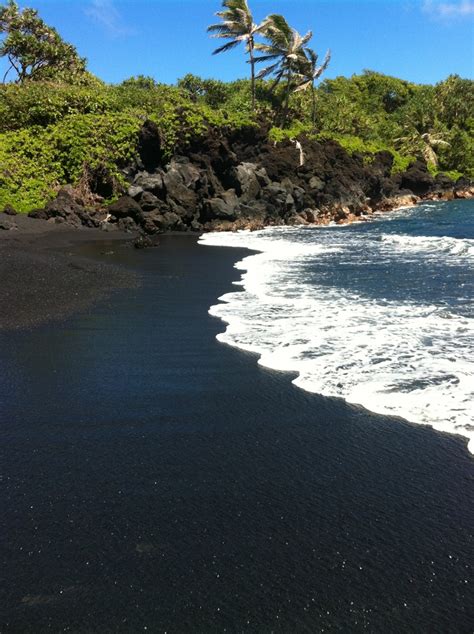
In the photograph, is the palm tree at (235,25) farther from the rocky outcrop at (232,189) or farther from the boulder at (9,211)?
the boulder at (9,211)

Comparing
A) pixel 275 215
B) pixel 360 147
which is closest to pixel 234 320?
pixel 275 215

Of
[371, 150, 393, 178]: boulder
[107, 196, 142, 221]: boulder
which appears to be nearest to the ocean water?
[107, 196, 142, 221]: boulder

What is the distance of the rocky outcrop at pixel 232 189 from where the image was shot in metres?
23.8

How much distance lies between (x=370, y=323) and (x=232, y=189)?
2164cm

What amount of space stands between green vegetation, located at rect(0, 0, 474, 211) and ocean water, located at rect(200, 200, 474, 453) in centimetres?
1240

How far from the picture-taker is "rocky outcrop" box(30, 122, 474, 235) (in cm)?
2377

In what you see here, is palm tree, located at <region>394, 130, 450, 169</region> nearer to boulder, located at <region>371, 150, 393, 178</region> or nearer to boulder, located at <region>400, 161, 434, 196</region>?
boulder, located at <region>400, 161, 434, 196</region>

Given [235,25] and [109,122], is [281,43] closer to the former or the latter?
[235,25]

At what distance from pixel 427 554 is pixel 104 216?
73.7ft

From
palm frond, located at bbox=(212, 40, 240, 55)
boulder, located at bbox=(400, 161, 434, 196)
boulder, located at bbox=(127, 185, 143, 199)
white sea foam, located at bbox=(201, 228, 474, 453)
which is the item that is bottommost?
white sea foam, located at bbox=(201, 228, 474, 453)

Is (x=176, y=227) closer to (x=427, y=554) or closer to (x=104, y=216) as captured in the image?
(x=104, y=216)

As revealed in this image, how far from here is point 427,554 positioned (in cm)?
339

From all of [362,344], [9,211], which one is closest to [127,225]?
[9,211]

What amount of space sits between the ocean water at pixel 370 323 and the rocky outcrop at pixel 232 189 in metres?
7.75
